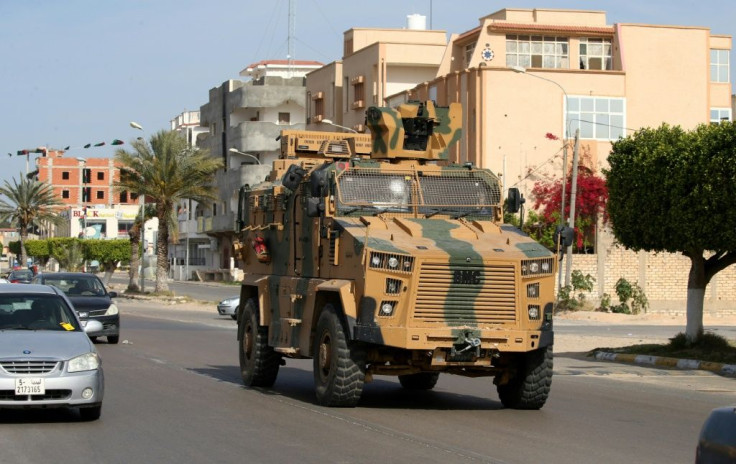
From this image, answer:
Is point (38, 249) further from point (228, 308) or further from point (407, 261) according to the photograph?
point (407, 261)

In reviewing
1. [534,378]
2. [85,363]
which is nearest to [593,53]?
[534,378]

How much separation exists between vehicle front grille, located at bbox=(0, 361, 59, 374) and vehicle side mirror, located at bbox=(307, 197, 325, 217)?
380 cm

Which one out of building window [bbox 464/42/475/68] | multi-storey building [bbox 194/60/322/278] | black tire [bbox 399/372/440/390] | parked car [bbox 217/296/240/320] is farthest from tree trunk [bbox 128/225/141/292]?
black tire [bbox 399/372/440/390]

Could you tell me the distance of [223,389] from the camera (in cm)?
1650

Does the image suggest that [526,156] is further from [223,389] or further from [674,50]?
[223,389]

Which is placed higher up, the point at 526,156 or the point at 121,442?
the point at 526,156

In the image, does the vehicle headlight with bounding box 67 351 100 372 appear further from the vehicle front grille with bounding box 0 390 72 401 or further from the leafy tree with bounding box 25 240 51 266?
the leafy tree with bounding box 25 240 51 266

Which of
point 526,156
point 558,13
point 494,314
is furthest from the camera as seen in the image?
Result: point 558,13

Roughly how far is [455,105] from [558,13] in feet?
148

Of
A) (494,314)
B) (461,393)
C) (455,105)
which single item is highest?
(455,105)

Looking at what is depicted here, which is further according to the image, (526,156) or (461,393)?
(526,156)

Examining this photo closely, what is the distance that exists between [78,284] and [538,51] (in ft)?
117

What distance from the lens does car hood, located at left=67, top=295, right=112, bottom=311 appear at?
2598 cm

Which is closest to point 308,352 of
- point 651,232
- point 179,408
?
point 179,408
